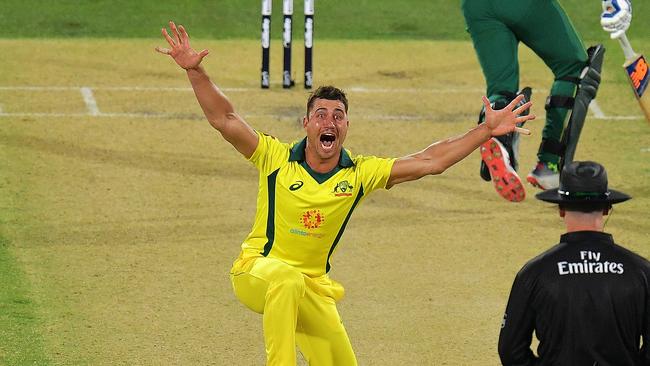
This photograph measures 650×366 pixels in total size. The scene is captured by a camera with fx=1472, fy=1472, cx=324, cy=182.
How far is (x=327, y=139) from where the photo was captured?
29.2ft

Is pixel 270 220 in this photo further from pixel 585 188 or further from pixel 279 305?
pixel 585 188

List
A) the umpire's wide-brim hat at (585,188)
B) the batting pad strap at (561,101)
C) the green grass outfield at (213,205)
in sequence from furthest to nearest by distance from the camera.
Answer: the batting pad strap at (561,101), the green grass outfield at (213,205), the umpire's wide-brim hat at (585,188)

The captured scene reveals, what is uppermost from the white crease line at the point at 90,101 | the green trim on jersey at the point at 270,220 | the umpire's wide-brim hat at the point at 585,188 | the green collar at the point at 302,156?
the umpire's wide-brim hat at the point at 585,188

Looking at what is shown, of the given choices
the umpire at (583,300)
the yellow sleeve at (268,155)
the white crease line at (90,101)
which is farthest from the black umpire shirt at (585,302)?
the white crease line at (90,101)

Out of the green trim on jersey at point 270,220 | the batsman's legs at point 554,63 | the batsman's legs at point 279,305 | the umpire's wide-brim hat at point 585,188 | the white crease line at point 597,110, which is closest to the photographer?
the umpire's wide-brim hat at point 585,188

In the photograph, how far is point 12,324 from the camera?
412 inches

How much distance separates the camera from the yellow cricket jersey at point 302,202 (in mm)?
8852

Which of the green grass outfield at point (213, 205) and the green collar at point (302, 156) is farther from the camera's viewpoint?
the green grass outfield at point (213, 205)

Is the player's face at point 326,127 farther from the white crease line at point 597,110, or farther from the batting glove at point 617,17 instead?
the white crease line at point 597,110

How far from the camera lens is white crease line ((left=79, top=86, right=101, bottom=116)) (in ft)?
53.8

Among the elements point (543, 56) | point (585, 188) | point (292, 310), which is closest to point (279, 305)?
point (292, 310)

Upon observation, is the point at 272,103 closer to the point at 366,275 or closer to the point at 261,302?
the point at 366,275

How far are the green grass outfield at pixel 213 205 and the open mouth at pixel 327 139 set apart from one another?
1851 mm

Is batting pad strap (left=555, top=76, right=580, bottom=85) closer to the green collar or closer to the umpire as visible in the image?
the green collar
